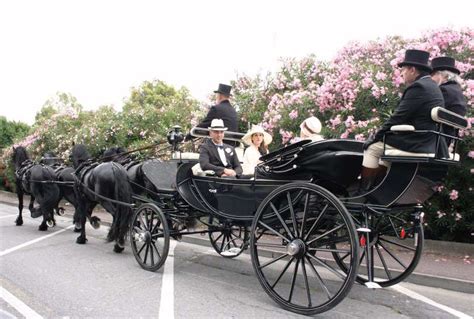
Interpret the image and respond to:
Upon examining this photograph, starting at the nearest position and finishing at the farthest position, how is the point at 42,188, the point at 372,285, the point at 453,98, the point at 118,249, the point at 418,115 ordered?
the point at 372,285 → the point at 418,115 → the point at 453,98 → the point at 118,249 → the point at 42,188

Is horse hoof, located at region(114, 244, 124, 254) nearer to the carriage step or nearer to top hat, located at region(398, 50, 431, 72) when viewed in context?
the carriage step

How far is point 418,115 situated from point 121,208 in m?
4.61

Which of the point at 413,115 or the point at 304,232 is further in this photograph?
the point at 304,232

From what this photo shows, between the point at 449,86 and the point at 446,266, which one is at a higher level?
the point at 449,86

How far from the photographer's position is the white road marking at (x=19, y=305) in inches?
157

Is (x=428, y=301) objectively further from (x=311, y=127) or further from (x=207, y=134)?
(x=207, y=134)

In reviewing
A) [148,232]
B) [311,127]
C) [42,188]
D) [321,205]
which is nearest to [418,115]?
[321,205]

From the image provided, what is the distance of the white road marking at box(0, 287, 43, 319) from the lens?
13.1ft

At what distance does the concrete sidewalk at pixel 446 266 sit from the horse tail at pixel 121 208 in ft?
6.15

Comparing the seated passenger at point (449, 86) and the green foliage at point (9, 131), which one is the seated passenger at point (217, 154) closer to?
the seated passenger at point (449, 86)

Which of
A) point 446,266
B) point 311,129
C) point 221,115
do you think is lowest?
point 446,266

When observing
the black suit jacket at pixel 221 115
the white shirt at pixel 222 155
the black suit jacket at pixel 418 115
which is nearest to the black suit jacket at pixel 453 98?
the black suit jacket at pixel 418 115

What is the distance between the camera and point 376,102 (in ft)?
24.1

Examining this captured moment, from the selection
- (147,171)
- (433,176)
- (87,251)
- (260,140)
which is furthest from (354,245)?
(87,251)
